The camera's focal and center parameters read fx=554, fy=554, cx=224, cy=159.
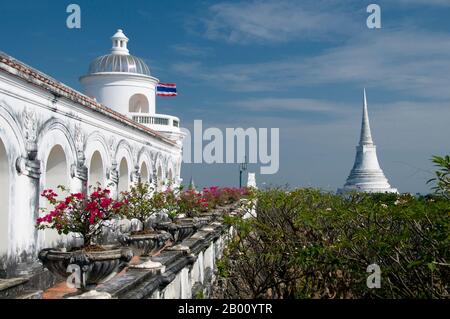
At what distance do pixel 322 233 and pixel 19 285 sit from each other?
15.9 ft

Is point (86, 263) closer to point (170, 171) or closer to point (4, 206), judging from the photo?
point (4, 206)

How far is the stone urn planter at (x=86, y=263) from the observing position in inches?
275

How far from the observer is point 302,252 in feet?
21.4

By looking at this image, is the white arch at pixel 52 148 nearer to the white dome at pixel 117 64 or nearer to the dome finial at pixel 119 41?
the white dome at pixel 117 64

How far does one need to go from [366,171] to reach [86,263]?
76969 millimetres

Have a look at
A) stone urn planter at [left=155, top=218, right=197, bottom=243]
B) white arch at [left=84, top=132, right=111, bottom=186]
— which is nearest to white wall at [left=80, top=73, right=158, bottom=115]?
white arch at [left=84, top=132, right=111, bottom=186]

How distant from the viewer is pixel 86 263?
6.97 meters

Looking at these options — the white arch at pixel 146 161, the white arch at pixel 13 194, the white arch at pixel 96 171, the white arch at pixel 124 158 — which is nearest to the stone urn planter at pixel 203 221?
the white arch at pixel 96 171

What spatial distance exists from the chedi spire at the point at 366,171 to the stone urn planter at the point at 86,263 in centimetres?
7110

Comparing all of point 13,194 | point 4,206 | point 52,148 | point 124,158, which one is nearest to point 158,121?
point 124,158

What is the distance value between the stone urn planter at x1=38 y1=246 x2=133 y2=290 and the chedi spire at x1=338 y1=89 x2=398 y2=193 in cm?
7110

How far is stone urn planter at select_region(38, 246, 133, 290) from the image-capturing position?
22.9ft

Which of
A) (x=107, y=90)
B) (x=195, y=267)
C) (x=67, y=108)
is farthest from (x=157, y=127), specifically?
(x=195, y=267)
